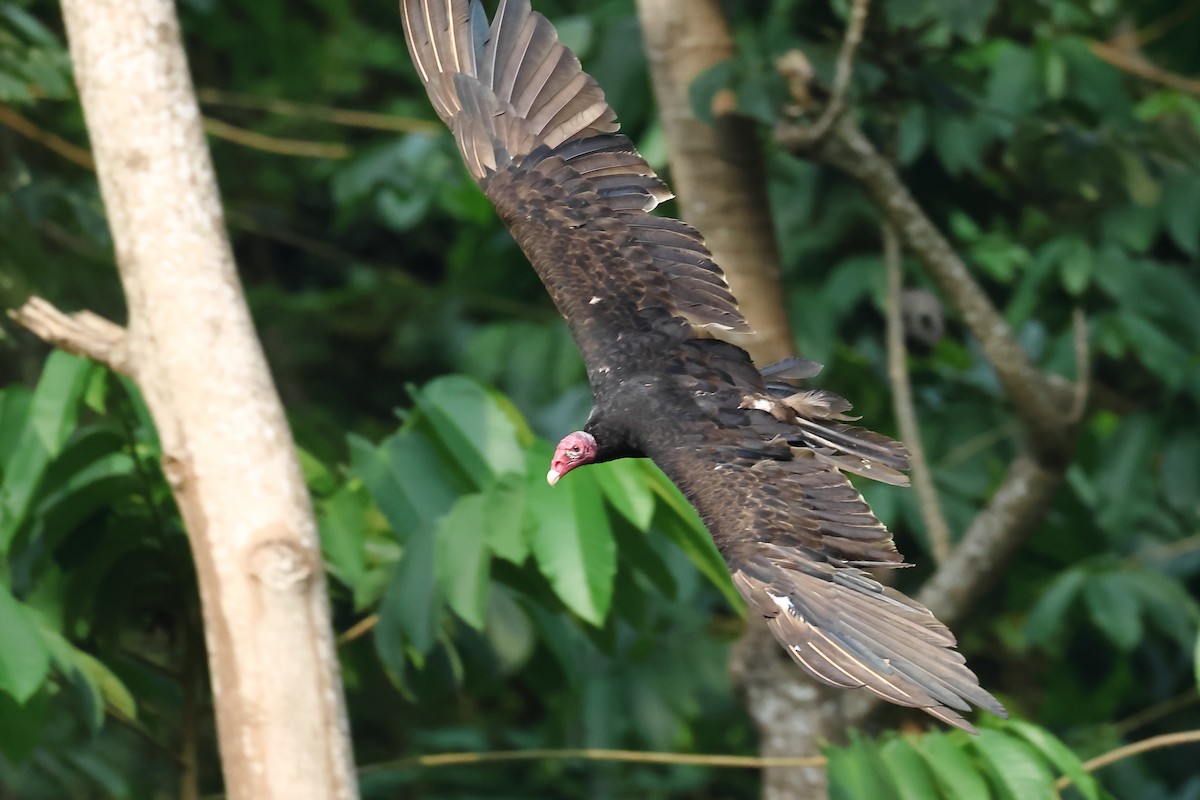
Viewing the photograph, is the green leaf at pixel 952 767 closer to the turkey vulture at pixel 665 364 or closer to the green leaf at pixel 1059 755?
the green leaf at pixel 1059 755

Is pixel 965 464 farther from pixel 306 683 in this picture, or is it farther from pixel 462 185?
pixel 306 683

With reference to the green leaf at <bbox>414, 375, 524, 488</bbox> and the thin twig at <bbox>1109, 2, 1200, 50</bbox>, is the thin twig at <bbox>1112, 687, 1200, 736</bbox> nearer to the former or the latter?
the thin twig at <bbox>1109, 2, 1200, 50</bbox>

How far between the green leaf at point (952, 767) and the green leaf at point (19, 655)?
1561mm

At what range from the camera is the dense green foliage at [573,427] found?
3.12 meters

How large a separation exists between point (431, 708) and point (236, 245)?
296 cm

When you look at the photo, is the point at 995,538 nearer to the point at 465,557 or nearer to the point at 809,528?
the point at 809,528

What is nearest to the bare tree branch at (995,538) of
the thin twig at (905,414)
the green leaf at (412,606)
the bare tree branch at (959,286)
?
the bare tree branch at (959,286)

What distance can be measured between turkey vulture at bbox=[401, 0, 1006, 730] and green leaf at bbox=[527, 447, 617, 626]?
74 millimetres

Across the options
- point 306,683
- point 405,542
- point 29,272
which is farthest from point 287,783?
point 29,272

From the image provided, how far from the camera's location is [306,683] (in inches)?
110

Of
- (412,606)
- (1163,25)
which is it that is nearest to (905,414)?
(412,606)

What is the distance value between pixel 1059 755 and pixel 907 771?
28 centimetres

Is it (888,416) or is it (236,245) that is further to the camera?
(236,245)

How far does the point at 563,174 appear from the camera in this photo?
11.6ft
